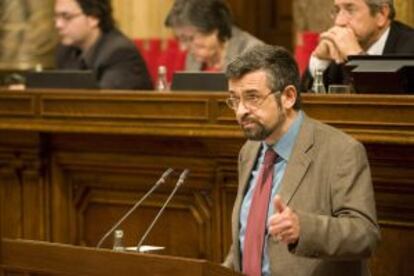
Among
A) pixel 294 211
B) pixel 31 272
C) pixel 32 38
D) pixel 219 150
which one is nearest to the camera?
pixel 294 211

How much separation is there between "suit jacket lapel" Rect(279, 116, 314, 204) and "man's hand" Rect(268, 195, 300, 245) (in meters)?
0.32

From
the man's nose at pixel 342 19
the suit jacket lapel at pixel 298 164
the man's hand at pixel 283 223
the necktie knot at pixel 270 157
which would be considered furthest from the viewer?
the man's nose at pixel 342 19

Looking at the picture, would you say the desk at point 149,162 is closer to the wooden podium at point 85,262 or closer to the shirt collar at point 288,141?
the shirt collar at point 288,141

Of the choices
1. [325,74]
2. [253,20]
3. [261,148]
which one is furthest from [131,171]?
[253,20]

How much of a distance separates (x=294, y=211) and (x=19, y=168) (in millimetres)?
2322

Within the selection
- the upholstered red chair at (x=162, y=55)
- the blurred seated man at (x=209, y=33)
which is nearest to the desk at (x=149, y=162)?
the blurred seated man at (x=209, y=33)

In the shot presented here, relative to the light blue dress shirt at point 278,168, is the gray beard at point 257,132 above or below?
above

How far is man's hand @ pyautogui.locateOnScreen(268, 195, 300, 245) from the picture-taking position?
3.67 m

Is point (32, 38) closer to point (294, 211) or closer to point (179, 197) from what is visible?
point (179, 197)

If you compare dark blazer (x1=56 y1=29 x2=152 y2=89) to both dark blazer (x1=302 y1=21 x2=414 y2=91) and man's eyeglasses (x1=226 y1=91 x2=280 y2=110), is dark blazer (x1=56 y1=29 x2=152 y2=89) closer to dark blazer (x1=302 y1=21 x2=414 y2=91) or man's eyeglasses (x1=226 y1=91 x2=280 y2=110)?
dark blazer (x1=302 y1=21 x2=414 y2=91)

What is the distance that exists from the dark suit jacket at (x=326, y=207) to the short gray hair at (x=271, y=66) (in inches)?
5.8

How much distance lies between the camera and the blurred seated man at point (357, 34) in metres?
5.20

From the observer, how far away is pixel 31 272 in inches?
159

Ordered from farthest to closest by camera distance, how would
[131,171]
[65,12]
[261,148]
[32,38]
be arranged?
[32,38] < [65,12] < [131,171] < [261,148]
